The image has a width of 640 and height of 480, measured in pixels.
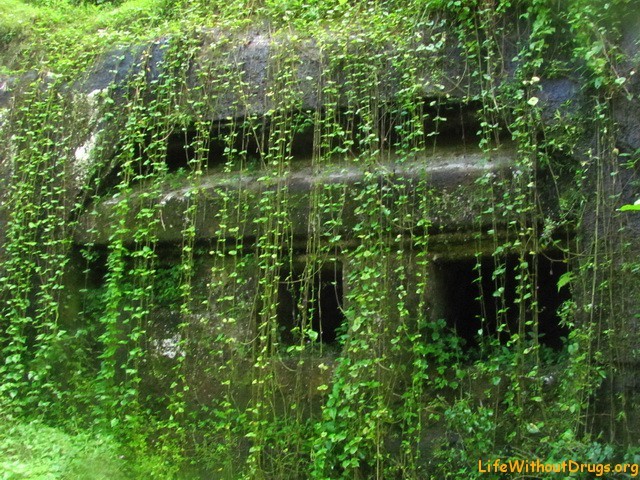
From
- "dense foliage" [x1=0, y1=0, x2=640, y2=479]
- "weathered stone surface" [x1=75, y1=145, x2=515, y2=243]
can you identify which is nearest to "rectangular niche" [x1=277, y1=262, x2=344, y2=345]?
"dense foliage" [x1=0, y1=0, x2=640, y2=479]

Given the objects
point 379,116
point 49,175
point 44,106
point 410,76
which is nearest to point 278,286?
point 379,116

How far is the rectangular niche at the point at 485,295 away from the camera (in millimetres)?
4398

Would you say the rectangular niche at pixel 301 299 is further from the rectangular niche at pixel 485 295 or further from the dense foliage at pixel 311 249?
the rectangular niche at pixel 485 295

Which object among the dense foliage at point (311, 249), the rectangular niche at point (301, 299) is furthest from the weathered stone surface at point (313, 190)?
the rectangular niche at point (301, 299)

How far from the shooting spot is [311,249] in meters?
4.57

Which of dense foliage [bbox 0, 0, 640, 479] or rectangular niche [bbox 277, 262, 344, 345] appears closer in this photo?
dense foliage [bbox 0, 0, 640, 479]

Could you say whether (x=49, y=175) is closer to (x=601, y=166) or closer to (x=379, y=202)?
(x=379, y=202)

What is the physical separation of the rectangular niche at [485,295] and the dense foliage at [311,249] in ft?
0.17

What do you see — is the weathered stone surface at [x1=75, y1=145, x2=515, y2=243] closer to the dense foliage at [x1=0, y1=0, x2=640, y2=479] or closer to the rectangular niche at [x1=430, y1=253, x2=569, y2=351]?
the dense foliage at [x1=0, y1=0, x2=640, y2=479]

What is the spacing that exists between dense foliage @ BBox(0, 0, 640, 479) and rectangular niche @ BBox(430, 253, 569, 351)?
5 centimetres

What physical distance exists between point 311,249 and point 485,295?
4.59 ft

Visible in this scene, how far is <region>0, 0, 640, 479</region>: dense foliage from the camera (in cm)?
395

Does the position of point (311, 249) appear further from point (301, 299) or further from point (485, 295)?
point (485, 295)

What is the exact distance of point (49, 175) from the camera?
5328mm
